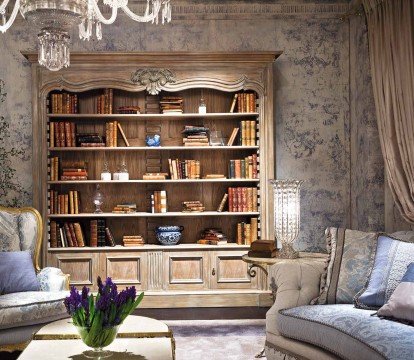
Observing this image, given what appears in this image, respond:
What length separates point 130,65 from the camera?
19.1ft

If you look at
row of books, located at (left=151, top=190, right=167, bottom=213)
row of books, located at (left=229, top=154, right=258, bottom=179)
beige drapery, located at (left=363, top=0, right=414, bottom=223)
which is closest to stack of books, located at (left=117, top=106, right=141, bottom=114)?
row of books, located at (left=151, top=190, right=167, bottom=213)

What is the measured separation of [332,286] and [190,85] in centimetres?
277

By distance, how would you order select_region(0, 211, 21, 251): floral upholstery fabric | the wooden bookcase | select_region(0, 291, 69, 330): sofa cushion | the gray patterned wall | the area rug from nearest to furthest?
select_region(0, 291, 69, 330): sofa cushion → the area rug → select_region(0, 211, 21, 251): floral upholstery fabric → the wooden bookcase → the gray patterned wall

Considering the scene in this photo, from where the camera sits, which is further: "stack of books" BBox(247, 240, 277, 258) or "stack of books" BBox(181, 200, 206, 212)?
"stack of books" BBox(181, 200, 206, 212)

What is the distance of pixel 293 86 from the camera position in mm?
6230

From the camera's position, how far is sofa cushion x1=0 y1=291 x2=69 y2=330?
3.91 meters

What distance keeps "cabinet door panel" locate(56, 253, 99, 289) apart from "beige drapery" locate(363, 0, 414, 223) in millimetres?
2774

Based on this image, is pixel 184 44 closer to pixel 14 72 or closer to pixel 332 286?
pixel 14 72

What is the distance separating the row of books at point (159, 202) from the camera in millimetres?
5973

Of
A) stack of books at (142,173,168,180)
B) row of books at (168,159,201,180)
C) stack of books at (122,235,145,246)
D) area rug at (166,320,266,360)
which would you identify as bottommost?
area rug at (166,320,266,360)

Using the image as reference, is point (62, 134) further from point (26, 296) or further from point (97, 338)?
point (97, 338)

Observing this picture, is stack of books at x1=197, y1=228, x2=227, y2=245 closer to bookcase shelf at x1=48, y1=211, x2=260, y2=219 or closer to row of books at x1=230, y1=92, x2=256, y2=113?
bookcase shelf at x1=48, y1=211, x2=260, y2=219

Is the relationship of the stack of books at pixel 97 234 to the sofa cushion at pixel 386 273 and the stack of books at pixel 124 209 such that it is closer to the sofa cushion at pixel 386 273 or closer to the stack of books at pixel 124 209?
the stack of books at pixel 124 209

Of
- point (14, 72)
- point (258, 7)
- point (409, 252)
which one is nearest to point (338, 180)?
point (258, 7)
